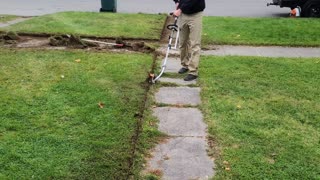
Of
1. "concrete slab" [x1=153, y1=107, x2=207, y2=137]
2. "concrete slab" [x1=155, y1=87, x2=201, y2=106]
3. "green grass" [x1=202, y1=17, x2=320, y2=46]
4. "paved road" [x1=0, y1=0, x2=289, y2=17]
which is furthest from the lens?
"paved road" [x1=0, y1=0, x2=289, y2=17]

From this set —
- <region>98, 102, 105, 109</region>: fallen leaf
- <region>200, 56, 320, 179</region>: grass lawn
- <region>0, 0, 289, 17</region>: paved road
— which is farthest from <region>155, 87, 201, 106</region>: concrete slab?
<region>0, 0, 289, 17</region>: paved road

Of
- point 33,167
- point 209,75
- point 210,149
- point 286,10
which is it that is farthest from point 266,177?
point 286,10

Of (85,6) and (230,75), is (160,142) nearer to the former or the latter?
(230,75)

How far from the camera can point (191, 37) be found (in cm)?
709

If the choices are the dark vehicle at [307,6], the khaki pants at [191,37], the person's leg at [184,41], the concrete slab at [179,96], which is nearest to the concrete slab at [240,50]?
the person's leg at [184,41]

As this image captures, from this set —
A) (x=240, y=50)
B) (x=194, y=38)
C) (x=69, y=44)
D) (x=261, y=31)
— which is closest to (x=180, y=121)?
(x=194, y=38)

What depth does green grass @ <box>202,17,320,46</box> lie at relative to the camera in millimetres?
9914

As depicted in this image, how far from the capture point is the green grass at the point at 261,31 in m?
9.91

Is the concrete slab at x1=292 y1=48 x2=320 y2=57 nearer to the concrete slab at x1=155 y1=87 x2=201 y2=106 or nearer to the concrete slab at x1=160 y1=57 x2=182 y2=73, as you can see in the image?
the concrete slab at x1=160 y1=57 x2=182 y2=73

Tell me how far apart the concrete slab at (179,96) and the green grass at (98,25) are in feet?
11.8

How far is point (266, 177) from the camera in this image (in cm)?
424

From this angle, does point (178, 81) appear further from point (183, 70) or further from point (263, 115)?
point (263, 115)

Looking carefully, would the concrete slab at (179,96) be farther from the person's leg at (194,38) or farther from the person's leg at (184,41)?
the person's leg at (184,41)

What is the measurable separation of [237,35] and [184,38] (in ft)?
11.3
